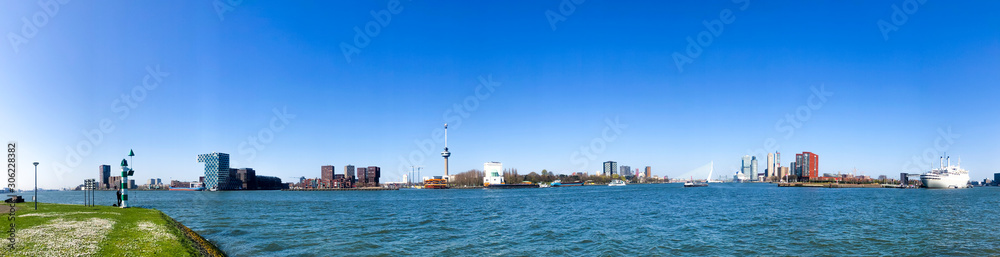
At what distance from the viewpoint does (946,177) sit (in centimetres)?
14150

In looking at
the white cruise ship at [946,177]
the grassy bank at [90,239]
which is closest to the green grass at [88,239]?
the grassy bank at [90,239]

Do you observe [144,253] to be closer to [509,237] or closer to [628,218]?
[509,237]

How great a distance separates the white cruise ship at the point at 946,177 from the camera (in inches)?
5600

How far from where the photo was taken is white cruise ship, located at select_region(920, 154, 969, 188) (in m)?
142

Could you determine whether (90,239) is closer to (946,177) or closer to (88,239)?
(88,239)

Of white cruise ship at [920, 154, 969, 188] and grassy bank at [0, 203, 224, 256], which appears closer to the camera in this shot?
grassy bank at [0, 203, 224, 256]

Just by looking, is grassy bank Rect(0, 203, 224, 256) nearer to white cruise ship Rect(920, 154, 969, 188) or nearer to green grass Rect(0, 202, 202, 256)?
green grass Rect(0, 202, 202, 256)

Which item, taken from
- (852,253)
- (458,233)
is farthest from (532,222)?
(852,253)

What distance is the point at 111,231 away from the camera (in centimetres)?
2152

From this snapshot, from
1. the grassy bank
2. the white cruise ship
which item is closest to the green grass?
the grassy bank

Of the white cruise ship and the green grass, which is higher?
the green grass

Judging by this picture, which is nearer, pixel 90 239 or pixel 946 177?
pixel 90 239

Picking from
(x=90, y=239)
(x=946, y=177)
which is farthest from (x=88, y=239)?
(x=946, y=177)

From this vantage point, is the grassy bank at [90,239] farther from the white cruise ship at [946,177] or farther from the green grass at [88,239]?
the white cruise ship at [946,177]
